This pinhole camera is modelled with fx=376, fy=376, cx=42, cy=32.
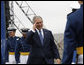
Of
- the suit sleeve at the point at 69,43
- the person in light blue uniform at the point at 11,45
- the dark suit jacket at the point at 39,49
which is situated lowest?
the person in light blue uniform at the point at 11,45

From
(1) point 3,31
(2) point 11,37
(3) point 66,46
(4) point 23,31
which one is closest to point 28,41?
(1) point 3,31

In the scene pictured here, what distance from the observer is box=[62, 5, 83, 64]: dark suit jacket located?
20.2 feet

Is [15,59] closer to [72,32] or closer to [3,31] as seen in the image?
[3,31]

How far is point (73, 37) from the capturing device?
6180 millimetres

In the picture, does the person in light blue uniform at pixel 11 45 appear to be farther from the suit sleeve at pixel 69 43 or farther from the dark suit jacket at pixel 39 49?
the suit sleeve at pixel 69 43

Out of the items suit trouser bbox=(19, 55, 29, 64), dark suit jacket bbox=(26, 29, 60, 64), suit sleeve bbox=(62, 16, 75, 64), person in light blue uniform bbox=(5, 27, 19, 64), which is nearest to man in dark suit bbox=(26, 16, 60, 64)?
dark suit jacket bbox=(26, 29, 60, 64)

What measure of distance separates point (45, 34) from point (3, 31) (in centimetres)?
145

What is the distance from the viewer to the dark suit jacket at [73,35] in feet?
20.2

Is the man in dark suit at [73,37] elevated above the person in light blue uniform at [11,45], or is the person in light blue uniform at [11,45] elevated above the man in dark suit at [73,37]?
the man in dark suit at [73,37]

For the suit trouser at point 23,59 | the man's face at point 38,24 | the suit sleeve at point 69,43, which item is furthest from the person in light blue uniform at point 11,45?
the suit sleeve at point 69,43

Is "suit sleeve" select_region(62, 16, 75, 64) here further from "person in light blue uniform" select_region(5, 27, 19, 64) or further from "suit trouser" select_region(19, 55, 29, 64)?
"person in light blue uniform" select_region(5, 27, 19, 64)

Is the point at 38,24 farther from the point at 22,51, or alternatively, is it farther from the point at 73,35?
the point at 22,51

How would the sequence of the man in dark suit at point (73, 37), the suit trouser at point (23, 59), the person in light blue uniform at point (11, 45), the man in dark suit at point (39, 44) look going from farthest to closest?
the person in light blue uniform at point (11, 45), the suit trouser at point (23, 59), the man in dark suit at point (39, 44), the man in dark suit at point (73, 37)

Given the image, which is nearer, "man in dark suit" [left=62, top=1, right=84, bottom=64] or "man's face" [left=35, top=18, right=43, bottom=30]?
"man in dark suit" [left=62, top=1, right=84, bottom=64]
